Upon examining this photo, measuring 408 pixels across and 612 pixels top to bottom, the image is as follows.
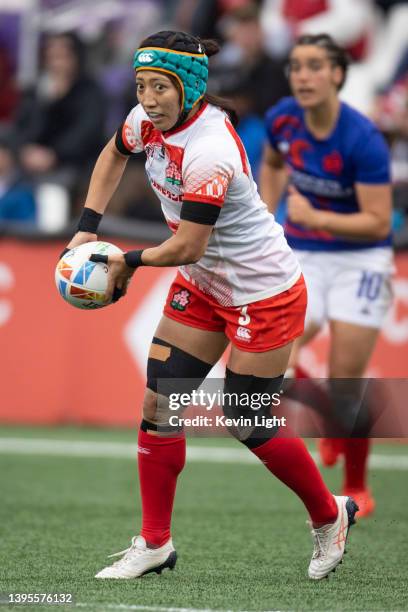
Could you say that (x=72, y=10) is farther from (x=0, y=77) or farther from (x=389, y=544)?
(x=389, y=544)

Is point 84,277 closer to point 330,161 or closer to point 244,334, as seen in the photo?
point 244,334

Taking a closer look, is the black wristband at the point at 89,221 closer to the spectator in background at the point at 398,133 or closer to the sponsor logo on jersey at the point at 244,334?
the sponsor logo on jersey at the point at 244,334

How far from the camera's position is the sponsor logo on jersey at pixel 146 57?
14.5 ft

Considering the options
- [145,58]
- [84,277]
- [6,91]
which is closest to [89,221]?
[84,277]

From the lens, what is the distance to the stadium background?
5059 millimetres

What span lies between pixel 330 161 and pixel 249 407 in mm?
1959

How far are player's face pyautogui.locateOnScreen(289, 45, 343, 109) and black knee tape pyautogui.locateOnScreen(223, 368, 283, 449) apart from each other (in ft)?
6.53

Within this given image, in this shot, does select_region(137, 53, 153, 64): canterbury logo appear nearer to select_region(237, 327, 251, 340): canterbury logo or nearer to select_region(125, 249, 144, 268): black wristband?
select_region(125, 249, 144, 268): black wristband

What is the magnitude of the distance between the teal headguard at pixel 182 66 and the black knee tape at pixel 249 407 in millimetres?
1074

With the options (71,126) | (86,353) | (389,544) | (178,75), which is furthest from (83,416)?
(178,75)

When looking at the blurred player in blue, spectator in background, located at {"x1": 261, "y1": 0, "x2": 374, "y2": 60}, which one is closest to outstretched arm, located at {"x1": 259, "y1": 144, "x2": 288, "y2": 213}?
the blurred player in blue

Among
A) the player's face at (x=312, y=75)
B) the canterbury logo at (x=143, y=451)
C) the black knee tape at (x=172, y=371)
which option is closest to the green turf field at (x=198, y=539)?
the canterbury logo at (x=143, y=451)

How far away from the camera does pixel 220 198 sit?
4402 mm

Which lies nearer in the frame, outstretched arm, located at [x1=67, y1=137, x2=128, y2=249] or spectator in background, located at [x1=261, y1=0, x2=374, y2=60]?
outstretched arm, located at [x1=67, y1=137, x2=128, y2=249]
